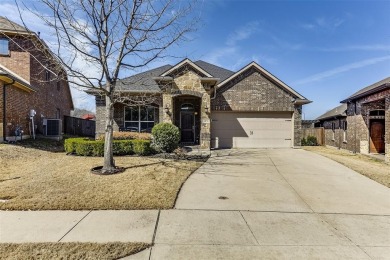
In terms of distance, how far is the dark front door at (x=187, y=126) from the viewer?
15633 mm

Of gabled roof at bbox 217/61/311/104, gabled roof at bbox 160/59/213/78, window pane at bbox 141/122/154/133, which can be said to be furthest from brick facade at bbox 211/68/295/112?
window pane at bbox 141/122/154/133

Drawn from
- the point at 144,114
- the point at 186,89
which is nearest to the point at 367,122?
the point at 186,89

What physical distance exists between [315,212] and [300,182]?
241 cm

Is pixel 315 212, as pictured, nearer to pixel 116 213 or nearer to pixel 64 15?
pixel 116 213

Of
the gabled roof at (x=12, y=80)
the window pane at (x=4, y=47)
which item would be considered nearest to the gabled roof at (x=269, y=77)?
the gabled roof at (x=12, y=80)

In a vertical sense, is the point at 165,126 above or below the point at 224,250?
above

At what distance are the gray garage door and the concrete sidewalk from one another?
7741 mm

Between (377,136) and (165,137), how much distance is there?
13.0 metres

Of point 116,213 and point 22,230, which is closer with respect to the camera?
point 22,230

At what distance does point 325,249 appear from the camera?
3828mm

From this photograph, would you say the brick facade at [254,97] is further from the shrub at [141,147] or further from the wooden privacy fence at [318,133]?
the wooden privacy fence at [318,133]

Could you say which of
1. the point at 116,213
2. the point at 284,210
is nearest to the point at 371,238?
the point at 284,210

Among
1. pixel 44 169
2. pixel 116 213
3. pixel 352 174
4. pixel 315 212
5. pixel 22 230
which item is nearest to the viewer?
pixel 22 230

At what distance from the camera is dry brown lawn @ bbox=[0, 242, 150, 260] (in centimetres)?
337
